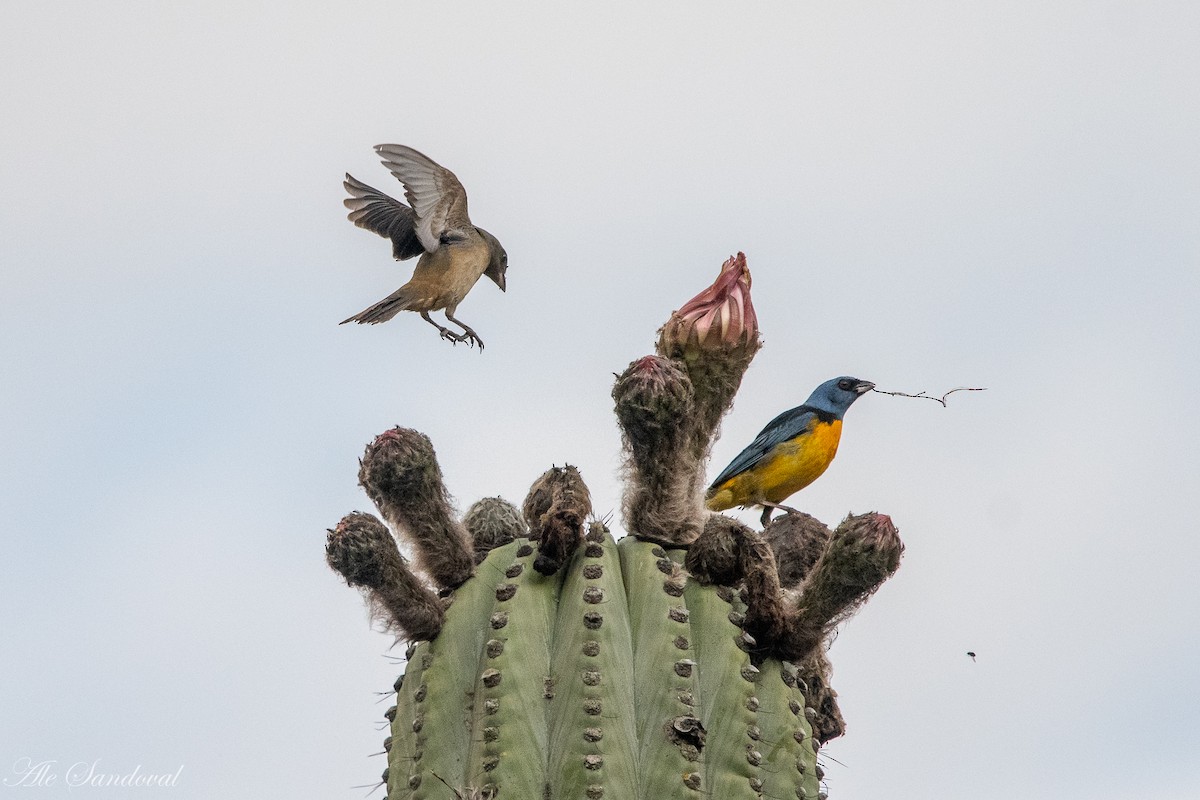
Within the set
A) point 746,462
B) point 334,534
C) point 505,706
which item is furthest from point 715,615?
point 746,462

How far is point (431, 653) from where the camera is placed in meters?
4.80

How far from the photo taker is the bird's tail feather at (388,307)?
333 inches

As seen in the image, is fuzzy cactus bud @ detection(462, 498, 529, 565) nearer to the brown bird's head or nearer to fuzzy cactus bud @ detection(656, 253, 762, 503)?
fuzzy cactus bud @ detection(656, 253, 762, 503)

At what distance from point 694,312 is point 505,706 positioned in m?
1.87

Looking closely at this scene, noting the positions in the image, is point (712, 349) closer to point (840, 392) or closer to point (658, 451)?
point (658, 451)

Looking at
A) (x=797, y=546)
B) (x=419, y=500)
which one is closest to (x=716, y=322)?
(x=797, y=546)

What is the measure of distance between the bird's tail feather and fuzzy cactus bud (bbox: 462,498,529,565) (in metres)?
2.91

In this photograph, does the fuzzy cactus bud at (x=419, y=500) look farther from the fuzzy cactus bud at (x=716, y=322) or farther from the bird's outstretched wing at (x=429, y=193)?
the bird's outstretched wing at (x=429, y=193)

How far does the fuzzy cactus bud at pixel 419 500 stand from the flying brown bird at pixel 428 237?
3.23 m

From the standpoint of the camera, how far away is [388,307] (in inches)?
336

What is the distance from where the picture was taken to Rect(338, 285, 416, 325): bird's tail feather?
8461 mm

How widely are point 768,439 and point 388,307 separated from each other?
2319 millimetres

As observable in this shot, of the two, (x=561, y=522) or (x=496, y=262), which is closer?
(x=561, y=522)

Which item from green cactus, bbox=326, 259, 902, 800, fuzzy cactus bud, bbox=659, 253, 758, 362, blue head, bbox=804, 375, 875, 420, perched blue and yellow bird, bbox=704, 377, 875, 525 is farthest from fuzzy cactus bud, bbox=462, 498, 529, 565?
blue head, bbox=804, 375, 875, 420
